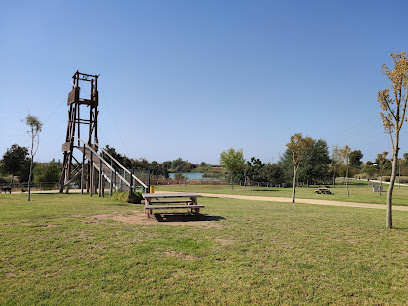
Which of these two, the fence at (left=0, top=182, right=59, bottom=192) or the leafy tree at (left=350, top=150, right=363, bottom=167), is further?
the leafy tree at (left=350, top=150, right=363, bottom=167)

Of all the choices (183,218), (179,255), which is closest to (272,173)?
(183,218)

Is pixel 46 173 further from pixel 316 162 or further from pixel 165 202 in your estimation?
pixel 316 162

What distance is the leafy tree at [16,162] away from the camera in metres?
35.6

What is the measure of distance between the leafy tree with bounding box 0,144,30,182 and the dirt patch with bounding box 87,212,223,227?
32.6 metres

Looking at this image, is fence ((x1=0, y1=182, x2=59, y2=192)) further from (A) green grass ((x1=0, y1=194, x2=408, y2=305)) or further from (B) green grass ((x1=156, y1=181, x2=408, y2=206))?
(A) green grass ((x1=0, y1=194, x2=408, y2=305))

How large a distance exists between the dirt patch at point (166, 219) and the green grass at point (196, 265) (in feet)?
2.80

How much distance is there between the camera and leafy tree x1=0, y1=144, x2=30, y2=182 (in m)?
35.6

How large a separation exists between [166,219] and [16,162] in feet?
113

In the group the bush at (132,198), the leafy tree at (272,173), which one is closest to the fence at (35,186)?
the bush at (132,198)

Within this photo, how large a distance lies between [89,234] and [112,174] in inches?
448

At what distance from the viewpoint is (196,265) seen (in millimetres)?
5059

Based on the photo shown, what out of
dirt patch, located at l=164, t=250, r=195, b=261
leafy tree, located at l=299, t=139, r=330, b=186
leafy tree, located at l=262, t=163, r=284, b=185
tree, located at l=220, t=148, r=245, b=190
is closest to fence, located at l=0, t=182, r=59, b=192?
tree, located at l=220, t=148, r=245, b=190

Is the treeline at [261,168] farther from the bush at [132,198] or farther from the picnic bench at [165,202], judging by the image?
the picnic bench at [165,202]

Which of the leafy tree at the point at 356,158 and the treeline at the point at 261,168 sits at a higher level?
the leafy tree at the point at 356,158
